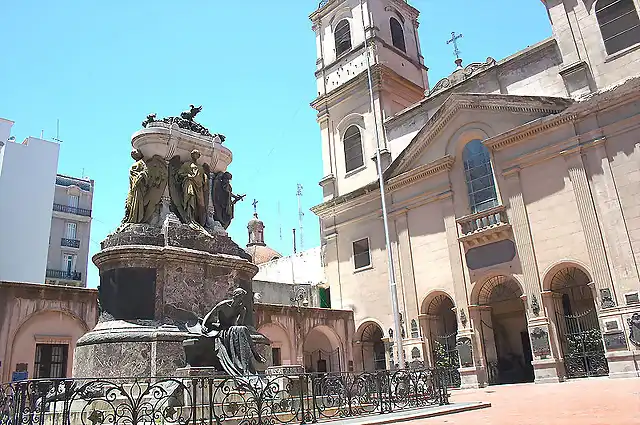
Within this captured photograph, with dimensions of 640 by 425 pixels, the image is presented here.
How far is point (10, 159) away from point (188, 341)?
3467cm

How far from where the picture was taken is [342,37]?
33.2 meters

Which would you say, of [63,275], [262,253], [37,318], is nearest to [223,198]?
[37,318]

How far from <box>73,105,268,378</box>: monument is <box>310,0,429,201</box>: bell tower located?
17.7 m

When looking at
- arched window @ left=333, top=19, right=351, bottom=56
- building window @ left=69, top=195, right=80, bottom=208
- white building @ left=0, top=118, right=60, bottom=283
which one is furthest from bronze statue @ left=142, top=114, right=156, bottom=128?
building window @ left=69, top=195, right=80, bottom=208

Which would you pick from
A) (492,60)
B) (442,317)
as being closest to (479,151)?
(492,60)

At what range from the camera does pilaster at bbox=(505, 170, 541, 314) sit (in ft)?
68.3

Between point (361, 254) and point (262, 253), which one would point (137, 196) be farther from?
point (262, 253)

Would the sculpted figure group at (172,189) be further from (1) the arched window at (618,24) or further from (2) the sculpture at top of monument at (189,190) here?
(1) the arched window at (618,24)

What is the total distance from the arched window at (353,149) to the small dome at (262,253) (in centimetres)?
2384

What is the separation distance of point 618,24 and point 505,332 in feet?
48.1

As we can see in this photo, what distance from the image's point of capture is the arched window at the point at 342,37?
32812 mm

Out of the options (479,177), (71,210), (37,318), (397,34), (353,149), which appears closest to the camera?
(37,318)

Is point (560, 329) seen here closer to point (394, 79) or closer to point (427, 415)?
point (427, 415)

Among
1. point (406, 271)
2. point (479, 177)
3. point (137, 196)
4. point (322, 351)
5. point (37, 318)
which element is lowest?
point (322, 351)
